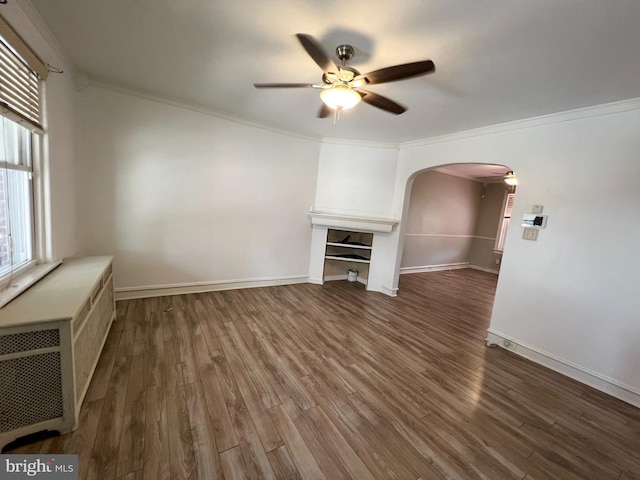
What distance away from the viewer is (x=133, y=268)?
10.6 ft

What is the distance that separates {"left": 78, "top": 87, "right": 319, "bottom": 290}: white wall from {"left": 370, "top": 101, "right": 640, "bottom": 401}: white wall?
308cm

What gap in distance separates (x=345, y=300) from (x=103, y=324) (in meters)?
2.98

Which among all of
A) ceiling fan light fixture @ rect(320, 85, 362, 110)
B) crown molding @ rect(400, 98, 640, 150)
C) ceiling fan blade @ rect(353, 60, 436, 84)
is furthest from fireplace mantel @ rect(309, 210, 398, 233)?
ceiling fan blade @ rect(353, 60, 436, 84)

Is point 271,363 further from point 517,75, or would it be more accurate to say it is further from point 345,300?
point 517,75

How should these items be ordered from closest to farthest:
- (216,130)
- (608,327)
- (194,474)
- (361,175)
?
(194,474), (608,327), (216,130), (361,175)

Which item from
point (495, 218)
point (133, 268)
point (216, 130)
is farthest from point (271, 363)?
point (495, 218)

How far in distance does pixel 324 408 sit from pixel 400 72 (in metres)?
2.44

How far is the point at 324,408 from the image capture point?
71.6 inches

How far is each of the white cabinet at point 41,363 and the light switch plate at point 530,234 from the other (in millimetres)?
4067

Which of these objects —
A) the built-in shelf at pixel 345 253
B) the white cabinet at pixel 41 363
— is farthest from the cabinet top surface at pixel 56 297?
the built-in shelf at pixel 345 253

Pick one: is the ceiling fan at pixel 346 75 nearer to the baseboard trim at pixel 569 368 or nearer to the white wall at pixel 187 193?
the white wall at pixel 187 193

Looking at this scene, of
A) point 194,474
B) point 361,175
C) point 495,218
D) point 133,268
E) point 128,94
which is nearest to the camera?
point 194,474

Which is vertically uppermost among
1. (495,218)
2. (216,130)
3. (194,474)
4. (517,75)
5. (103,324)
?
(517,75)

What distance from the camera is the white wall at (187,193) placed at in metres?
2.95
